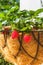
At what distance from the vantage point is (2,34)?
803mm

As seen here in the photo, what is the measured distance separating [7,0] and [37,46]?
0.82m

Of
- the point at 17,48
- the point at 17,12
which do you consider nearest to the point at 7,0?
the point at 17,12

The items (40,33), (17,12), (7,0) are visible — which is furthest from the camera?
(7,0)

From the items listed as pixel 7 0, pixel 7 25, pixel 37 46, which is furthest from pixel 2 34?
pixel 7 0

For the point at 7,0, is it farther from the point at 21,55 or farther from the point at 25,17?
the point at 21,55

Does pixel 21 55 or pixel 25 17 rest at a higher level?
pixel 25 17

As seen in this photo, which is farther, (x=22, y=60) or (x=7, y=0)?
(x=7, y=0)

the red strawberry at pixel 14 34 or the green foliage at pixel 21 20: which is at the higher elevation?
the green foliage at pixel 21 20

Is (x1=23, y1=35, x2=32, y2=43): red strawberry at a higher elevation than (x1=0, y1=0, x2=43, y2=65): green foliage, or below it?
below

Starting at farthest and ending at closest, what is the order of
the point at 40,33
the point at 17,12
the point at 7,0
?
1. the point at 7,0
2. the point at 17,12
3. the point at 40,33

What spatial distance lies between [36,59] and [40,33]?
0.30ft

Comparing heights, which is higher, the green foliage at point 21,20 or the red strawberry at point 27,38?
the green foliage at point 21,20

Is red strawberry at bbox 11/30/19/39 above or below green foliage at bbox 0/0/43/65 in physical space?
below

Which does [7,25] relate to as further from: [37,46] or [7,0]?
[7,0]
